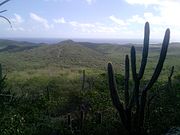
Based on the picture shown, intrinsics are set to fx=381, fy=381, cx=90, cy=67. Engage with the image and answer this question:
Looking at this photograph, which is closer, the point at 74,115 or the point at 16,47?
the point at 74,115

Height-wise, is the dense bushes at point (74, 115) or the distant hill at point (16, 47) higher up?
the dense bushes at point (74, 115)

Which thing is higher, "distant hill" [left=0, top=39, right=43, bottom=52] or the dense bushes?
the dense bushes

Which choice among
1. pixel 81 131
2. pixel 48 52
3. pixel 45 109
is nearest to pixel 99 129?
pixel 81 131

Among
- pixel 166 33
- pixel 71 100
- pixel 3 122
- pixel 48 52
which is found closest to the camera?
pixel 3 122

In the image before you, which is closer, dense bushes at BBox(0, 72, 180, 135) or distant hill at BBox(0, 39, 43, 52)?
dense bushes at BBox(0, 72, 180, 135)

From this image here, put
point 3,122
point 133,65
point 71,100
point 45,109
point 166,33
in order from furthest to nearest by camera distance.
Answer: point 71,100
point 45,109
point 133,65
point 166,33
point 3,122

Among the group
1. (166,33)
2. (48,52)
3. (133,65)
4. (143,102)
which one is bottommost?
(48,52)

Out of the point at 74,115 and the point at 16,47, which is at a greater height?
the point at 74,115

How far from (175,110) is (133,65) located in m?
3.21

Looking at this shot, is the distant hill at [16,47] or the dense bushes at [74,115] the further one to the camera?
the distant hill at [16,47]

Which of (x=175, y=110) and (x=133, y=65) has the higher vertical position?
(x=133, y=65)

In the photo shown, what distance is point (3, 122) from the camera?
9.81 metres

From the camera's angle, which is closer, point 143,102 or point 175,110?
point 143,102

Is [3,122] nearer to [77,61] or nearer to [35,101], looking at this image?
[35,101]
